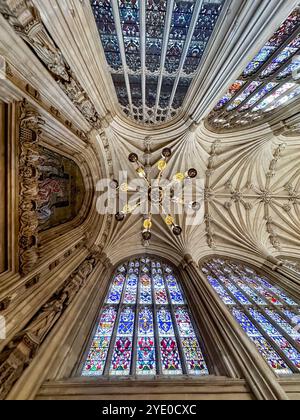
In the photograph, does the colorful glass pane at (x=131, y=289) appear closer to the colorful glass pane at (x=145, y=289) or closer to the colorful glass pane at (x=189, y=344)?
the colorful glass pane at (x=145, y=289)

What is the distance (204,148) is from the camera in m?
10.8

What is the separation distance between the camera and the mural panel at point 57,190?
6.66 metres

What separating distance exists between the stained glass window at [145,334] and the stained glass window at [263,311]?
1634mm

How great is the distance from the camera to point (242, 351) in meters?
4.34

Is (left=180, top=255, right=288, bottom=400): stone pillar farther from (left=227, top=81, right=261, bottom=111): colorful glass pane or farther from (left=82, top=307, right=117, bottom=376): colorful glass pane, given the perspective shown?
(left=227, top=81, right=261, bottom=111): colorful glass pane

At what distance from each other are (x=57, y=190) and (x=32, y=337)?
5129 mm

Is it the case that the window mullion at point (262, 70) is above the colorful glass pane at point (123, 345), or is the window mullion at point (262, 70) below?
above

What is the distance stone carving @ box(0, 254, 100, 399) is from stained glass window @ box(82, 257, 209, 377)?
4.63ft

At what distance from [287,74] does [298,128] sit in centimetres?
366

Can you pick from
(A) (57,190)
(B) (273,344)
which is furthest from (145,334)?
(A) (57,190)

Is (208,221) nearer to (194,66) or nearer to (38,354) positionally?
(194,66)

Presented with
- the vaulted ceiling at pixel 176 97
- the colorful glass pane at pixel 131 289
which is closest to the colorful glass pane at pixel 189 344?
the colorful glass pane at pixel 131 289

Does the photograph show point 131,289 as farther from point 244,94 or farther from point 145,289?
point 244,94

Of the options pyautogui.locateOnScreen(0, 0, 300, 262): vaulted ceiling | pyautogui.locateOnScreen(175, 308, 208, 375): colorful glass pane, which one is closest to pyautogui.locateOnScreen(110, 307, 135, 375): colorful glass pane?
pyautogui.locateOnScreen(175, 308, 208, 375): colorful glass pane
